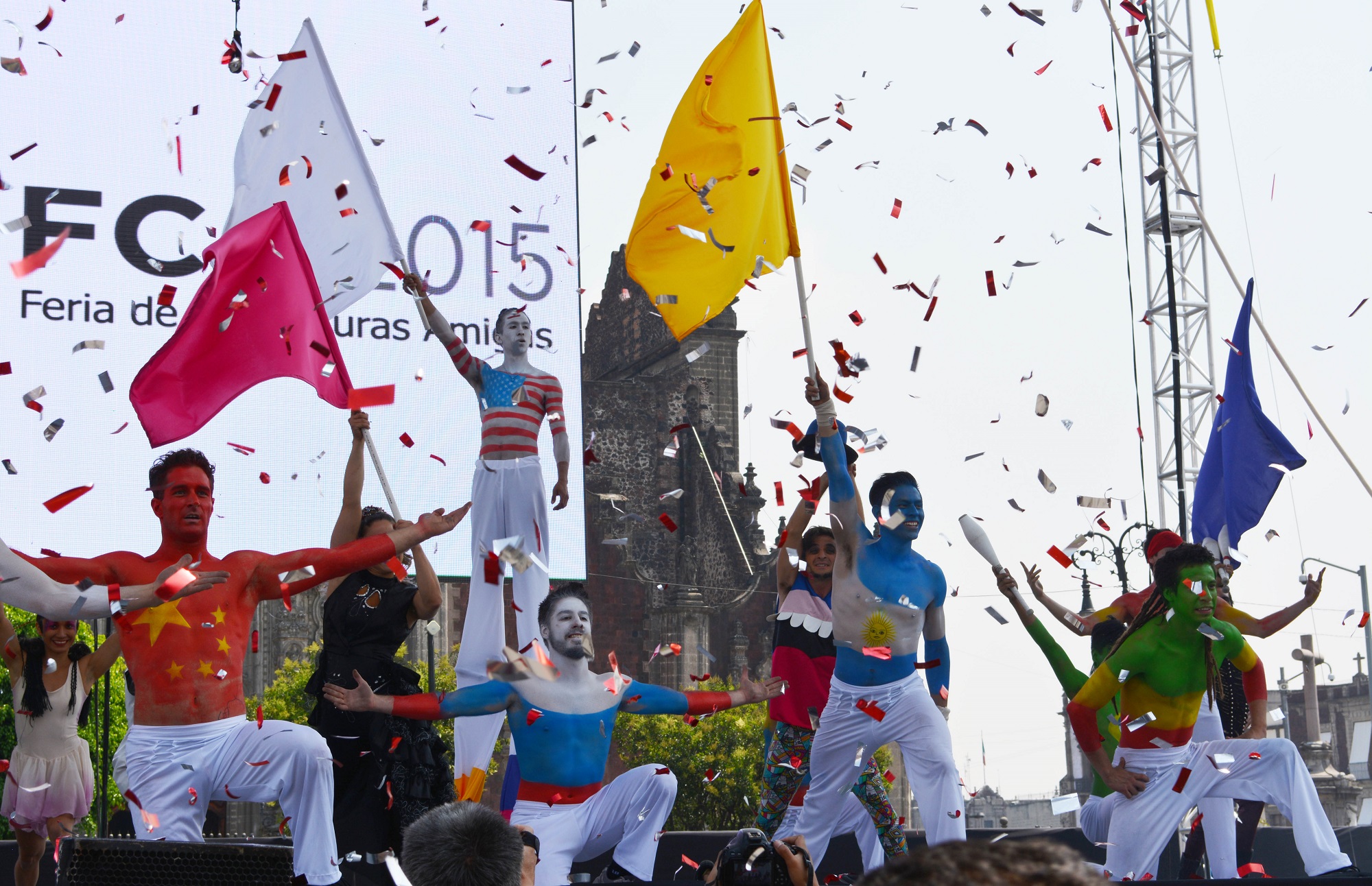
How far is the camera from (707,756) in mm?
30781

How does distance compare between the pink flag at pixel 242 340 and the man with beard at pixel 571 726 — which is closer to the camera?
the man with beard at pixel 571 726

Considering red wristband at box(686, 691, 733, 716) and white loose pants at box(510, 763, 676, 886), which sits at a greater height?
red wristband at box(686, 691, 733, 716)

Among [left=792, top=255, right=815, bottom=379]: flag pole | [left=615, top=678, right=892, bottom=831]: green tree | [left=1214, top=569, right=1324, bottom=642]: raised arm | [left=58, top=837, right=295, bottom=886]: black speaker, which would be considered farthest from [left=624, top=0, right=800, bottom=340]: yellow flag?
[left=615, top=678, right=892, bottom=831]: green tree

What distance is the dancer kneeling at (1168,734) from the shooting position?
607cm

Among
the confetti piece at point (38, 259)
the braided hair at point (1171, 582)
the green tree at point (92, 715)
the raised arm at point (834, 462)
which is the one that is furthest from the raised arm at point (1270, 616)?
the green tree at point (92, 715)

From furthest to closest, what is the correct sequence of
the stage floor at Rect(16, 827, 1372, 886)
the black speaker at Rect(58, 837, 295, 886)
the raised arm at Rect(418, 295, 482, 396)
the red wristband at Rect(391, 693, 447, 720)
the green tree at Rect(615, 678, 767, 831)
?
the green tree at Rect(615, 678, 767, 831)
the stage floor at Rect(16, 827, 1372, 886)
the raised arm at Rect(418, 295, 482, 396)
the red wristband at Rect(391, 693, 447, 720)
the black speaker at Rect(58, 837, 295, 886)

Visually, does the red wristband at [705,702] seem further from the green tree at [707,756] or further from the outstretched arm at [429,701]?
the green tree at [707,756]

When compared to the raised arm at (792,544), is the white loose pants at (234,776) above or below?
below

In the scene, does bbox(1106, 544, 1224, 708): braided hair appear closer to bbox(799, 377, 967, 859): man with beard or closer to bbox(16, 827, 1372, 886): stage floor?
bbox(799, 377, 967, 859): man with beard

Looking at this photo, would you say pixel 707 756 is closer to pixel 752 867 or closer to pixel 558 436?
pixel 558 436

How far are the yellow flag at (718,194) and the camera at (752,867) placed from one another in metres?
4.31

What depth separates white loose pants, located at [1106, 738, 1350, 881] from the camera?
5980mm

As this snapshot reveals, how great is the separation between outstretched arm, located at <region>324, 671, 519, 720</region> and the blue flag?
18.9 ft

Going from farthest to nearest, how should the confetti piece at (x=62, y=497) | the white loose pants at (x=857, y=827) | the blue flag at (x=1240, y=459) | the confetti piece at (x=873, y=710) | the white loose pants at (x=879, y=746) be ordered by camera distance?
the confetti piece at (x=62, y=497), the blue flag at (x=1240, y=459), the white loose pants at (x=857, y=827), the confetti piece at (x=873, y=710), the white loose pants at (x=879, y=746)
